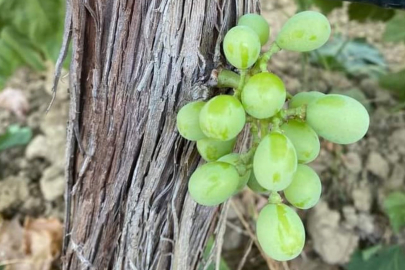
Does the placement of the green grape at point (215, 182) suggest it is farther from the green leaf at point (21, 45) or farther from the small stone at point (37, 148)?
the small stone at point (37, 148)

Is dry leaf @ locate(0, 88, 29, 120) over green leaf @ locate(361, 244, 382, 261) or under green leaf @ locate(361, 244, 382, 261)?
over

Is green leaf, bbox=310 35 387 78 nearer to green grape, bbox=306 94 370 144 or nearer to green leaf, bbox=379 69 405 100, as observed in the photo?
green leaf, bbox=379 69 405 100

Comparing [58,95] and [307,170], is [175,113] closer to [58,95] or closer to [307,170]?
[307,170]

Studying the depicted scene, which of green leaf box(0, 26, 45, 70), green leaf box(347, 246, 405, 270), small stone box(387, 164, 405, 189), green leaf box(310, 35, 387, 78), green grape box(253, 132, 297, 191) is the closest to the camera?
green grape box(253, 132, 297, 191)

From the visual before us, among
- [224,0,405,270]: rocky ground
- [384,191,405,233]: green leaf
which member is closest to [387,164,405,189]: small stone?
[224,0,405,270]: rocky ground

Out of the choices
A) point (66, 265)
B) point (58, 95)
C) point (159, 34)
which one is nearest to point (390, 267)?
point (66, 265)

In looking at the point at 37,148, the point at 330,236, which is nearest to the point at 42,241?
the point at 37,148
